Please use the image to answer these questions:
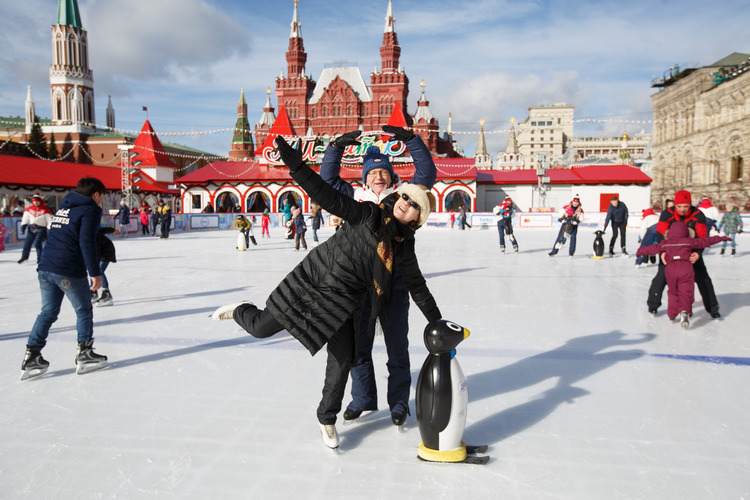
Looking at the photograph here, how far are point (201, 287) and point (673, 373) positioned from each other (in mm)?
5651

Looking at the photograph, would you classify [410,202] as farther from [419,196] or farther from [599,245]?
[599,245]

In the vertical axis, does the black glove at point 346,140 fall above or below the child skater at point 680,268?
above

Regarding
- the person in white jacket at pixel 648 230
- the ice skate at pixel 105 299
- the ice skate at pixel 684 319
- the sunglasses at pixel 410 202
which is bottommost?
the ice skate at pixel 684 319

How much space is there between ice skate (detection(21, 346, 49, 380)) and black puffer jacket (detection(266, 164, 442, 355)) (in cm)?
200

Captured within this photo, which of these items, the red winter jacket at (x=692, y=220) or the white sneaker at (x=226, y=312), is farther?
the red winter jacket at (x=692, y=220)

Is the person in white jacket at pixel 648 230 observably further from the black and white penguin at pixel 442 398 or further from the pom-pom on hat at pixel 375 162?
the black and white penguin at pixel 442 398

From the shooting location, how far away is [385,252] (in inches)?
82.0

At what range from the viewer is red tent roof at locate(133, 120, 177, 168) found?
38.7 m

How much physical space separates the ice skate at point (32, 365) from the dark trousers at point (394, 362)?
2116mm

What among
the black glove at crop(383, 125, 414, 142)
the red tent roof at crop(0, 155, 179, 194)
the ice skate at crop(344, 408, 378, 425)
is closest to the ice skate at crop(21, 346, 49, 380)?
the ice skate at crop(344, 408, 378, 425)

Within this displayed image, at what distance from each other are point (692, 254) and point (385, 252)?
381cm

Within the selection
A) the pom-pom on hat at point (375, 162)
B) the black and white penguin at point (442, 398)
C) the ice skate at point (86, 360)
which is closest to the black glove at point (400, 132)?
the pom-pom on hat at point (375, 162)

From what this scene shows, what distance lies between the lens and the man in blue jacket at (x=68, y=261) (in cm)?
314

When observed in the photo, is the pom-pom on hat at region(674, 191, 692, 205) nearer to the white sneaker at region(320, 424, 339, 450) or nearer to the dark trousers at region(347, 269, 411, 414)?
the dark trousers at region(347, 269, 411, 414)
